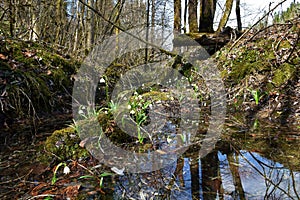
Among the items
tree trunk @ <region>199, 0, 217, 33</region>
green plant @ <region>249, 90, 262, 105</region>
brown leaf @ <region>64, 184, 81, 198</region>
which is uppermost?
tree trunk @ <region>199, 0, 217, 33</region>

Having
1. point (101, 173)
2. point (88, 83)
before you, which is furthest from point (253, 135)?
point (88, 83)

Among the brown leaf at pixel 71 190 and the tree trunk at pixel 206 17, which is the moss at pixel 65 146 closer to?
the brown leaf at pixel 71 190

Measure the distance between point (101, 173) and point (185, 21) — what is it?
1116 centimetres

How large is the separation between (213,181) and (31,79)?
312cm

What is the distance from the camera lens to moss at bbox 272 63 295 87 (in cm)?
382

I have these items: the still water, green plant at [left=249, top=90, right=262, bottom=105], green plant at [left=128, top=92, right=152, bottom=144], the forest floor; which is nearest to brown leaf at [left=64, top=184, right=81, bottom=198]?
the forest floor

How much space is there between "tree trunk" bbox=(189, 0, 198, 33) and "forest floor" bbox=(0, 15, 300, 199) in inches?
88.9

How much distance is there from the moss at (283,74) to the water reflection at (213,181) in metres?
2.26

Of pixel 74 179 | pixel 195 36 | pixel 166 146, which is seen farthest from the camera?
pixel 195 36

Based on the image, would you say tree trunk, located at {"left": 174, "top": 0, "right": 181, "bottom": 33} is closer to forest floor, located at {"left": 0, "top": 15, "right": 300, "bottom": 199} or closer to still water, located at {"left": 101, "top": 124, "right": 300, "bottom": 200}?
forest floor, located at {"left": 0, "top": 15, "right": 300, "bottom": 199}

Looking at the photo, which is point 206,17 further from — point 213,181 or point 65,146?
point 213,181

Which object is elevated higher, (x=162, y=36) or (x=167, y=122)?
(x=162, y=36)

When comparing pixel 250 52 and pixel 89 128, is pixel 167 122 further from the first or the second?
pixel 250 52

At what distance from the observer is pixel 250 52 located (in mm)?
4984
